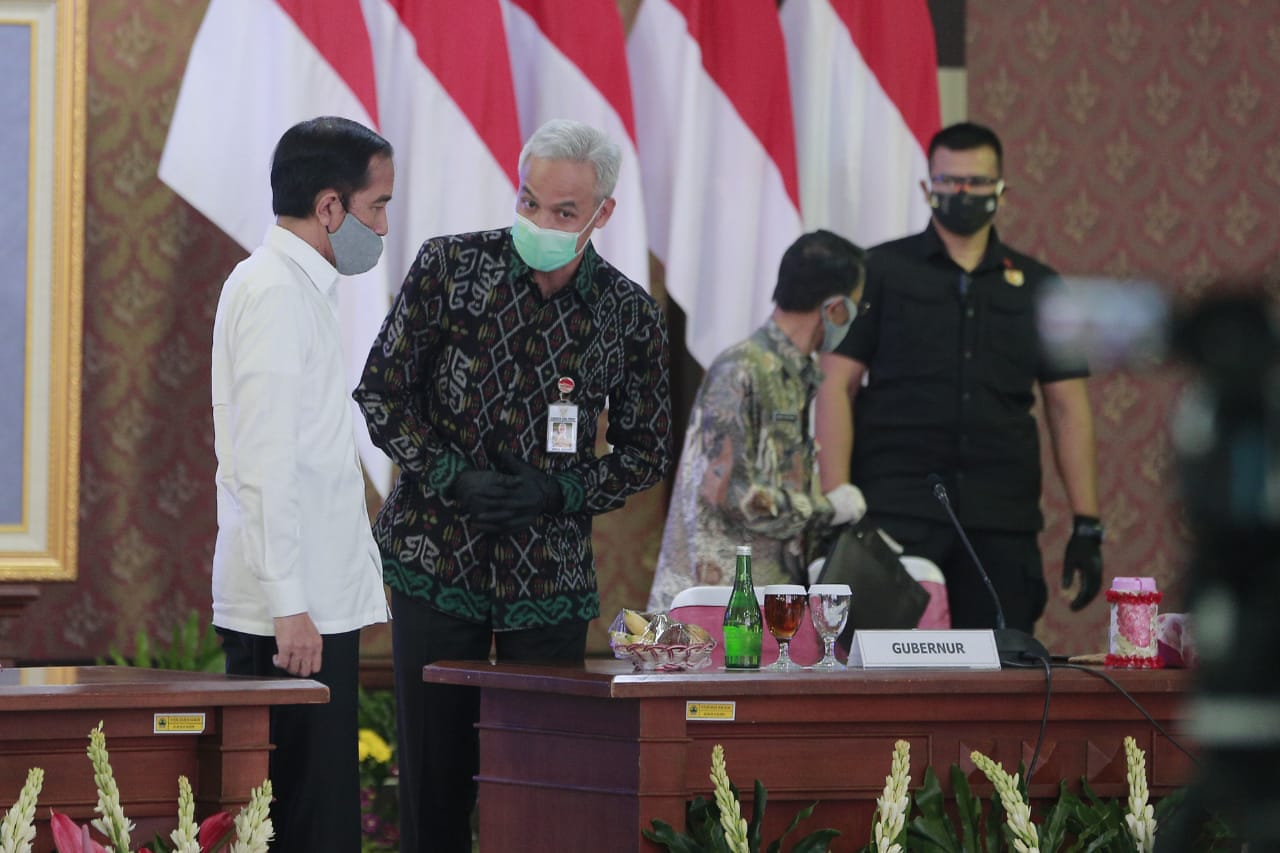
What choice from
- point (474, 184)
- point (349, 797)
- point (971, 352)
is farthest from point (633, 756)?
point (474, 184)

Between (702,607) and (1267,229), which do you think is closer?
(702,607)

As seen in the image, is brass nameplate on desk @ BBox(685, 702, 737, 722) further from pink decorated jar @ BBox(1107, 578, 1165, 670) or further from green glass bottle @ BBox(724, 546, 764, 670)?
pink decorated jar @ BBox(1107, 578, 1165, 670)

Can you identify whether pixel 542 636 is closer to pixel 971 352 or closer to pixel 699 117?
pixel 971 352

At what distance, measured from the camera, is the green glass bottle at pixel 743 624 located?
8.50 ft

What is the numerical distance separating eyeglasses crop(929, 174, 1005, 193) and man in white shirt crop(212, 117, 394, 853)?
73.9 inches

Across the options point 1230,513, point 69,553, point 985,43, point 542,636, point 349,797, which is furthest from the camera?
point 985,43

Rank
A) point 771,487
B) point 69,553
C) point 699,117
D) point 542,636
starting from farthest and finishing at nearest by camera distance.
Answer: point 699,117
point 69,553
point 771,487
point 542,636

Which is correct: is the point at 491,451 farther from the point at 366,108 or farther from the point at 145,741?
the point at 366,108

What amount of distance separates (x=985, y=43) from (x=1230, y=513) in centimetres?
516

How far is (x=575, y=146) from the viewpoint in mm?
3008

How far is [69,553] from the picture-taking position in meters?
4.61

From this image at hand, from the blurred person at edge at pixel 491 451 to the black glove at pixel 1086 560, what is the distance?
1.62 m

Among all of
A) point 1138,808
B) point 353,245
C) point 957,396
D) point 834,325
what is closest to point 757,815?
point 1138,808

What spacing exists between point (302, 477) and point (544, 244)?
0.66 metres
